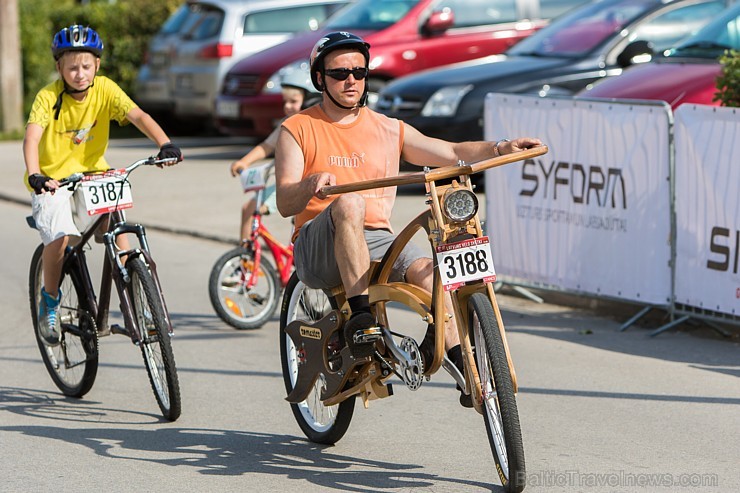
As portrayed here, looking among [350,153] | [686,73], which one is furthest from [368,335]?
[686,73]

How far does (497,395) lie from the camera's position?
190 inches

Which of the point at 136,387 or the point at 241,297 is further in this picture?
the point at 241,297

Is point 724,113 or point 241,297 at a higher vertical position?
point 724,113

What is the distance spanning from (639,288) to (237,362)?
2.56 m

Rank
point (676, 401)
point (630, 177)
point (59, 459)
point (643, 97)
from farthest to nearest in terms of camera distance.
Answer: point (643, 97) → point (630, 177) → point (676, 401) → point (59, 459)

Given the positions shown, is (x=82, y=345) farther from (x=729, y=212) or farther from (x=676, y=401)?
(x=729, y=212)

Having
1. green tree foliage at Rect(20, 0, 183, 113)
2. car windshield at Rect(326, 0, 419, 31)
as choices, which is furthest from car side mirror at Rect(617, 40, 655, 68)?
green tree foliage at Rect(20, 0, 183, 113)


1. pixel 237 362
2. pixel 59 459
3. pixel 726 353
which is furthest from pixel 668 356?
pixel 59 459

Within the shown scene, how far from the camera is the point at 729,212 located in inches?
309

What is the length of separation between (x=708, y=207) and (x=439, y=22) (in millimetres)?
8610

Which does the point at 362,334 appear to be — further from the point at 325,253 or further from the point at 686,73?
the point at 686,73

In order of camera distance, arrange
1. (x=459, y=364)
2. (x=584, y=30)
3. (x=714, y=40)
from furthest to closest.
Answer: (x=584, y=30), (x=714, y=40), (x=459, y=364)

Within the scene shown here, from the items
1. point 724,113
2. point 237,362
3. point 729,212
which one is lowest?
point 237,362

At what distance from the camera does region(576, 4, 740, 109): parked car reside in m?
9.92
